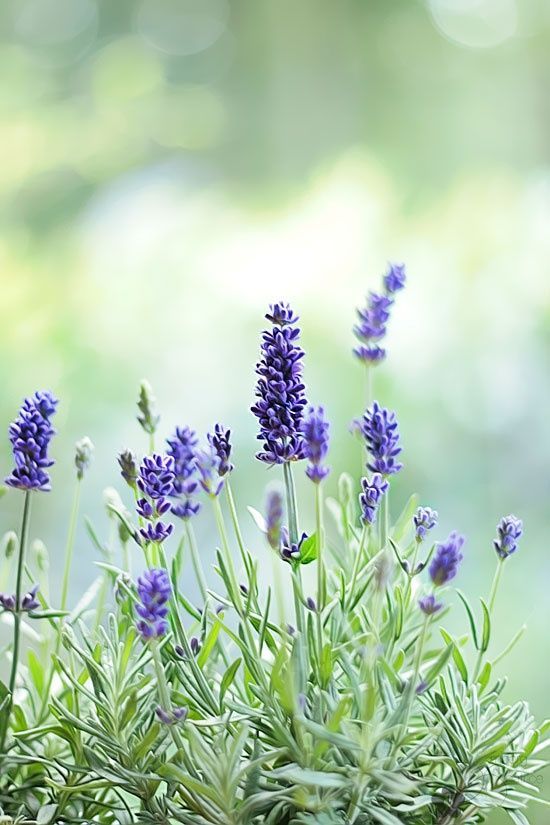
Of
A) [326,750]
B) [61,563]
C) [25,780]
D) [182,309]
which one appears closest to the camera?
[326,750]

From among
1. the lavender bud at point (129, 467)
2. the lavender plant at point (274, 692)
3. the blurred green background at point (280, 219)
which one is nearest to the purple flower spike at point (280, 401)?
the lavender plant at point (274, 692)

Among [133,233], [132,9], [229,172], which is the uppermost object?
[132,9]

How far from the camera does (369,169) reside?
4.69 ft

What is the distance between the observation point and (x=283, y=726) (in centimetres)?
61

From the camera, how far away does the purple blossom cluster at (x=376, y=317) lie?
0.73 metres

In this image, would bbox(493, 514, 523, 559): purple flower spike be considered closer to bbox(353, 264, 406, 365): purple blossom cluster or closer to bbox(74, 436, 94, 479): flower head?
bbox(353, 264, 406, 365): purple blossom cluster

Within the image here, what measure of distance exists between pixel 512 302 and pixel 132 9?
734mm

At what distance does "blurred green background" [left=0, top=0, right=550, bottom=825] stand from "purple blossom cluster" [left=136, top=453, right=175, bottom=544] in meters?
0.70

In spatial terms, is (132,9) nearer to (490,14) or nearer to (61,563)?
(490,14)

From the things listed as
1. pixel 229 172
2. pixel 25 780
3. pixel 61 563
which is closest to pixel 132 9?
pixel 229 172

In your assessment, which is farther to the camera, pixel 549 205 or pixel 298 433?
pixel 549 205

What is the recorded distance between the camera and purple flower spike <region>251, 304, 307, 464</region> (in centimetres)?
62

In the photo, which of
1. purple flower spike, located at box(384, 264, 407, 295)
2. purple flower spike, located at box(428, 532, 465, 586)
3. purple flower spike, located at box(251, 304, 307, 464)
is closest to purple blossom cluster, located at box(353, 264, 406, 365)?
purple flower spike, located at box(384, 264, 407, 295)

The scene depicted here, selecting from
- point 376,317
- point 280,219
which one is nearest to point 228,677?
point 376,317
